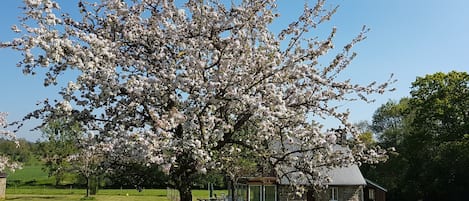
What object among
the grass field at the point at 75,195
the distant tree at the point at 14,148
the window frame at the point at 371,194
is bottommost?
the grass field at the point at 75,195

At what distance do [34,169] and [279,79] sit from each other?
7973cm

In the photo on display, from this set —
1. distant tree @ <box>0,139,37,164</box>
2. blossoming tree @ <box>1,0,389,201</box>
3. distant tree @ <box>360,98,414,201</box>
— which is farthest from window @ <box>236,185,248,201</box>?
blossoming tree @ <box>1,0,389,201</box>

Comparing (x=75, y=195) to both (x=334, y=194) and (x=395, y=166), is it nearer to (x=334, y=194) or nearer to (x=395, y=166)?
(x=334, y=194)

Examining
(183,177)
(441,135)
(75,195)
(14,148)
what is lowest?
(75,195)

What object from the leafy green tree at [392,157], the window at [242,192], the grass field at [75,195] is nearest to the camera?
the window at [242,192]

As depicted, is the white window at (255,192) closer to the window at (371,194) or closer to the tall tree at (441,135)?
the window at (371,194)

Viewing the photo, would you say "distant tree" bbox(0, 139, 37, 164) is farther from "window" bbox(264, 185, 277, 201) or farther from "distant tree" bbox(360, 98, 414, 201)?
"distant tree" bbox(360, 98, 414, 201)

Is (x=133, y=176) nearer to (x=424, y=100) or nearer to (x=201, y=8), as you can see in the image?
(x=201, y=8)

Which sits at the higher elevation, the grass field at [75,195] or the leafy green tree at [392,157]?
the leafy green tree at [392,157]

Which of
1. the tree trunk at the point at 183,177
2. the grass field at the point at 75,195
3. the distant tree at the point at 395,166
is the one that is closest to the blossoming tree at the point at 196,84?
the tree trunk at the point at 183,177

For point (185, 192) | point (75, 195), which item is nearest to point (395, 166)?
point (75, 195)

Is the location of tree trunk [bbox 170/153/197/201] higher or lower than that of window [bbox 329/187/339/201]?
higher

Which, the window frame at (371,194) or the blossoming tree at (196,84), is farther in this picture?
the window frame at (371,194)

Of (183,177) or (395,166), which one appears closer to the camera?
(183,177)
